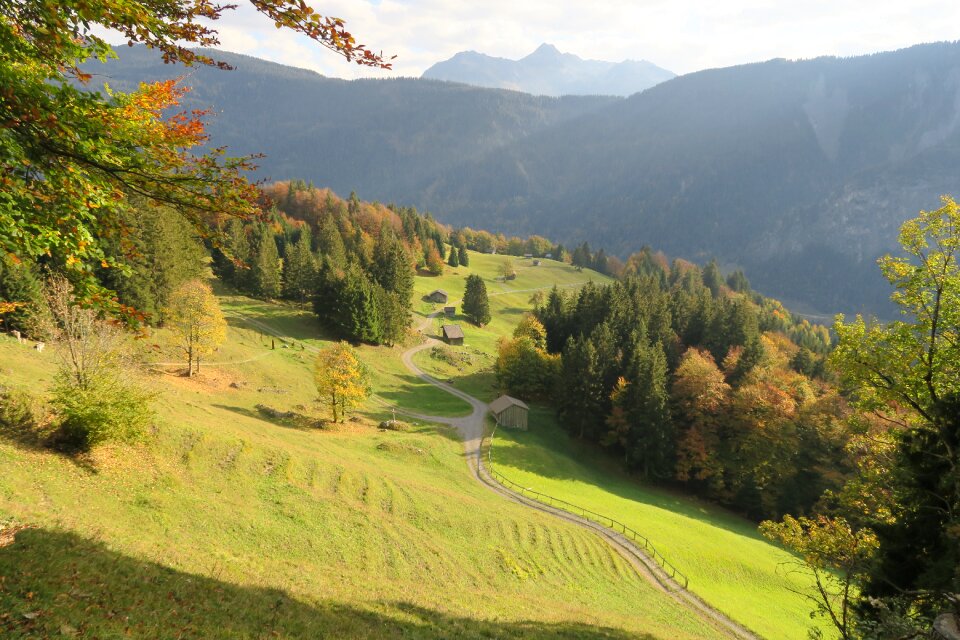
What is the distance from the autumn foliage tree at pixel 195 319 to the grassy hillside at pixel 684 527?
31.4 meters

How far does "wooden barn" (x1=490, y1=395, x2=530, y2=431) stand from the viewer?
58188 millimetres

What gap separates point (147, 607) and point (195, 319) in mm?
40440

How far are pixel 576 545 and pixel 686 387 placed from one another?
36.5 meters

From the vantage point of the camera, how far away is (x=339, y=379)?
45.8 meters

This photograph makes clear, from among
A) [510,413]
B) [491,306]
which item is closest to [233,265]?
[510,413]

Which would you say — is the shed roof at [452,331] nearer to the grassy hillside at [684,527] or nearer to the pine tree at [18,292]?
the grassy hillside at [684,527]

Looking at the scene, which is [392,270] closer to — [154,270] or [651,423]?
[154,270]

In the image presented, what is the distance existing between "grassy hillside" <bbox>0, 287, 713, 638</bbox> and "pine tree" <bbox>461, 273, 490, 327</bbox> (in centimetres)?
6649

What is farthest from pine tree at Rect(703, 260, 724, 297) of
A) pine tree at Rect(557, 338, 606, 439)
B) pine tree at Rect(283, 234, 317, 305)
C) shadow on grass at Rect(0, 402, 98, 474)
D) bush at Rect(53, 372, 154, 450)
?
shadow on grass at Rect(0, 402, 98, 474)

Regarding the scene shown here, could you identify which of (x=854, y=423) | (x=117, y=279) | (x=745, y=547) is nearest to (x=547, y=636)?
(x=854, y=423)

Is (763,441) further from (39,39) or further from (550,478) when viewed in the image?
(39,39)

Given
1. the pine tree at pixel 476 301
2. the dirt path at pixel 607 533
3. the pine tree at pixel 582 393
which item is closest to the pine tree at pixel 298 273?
the pine tree at pixel 476 301

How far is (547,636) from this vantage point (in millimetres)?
17094

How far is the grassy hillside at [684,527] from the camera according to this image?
3070 cm
